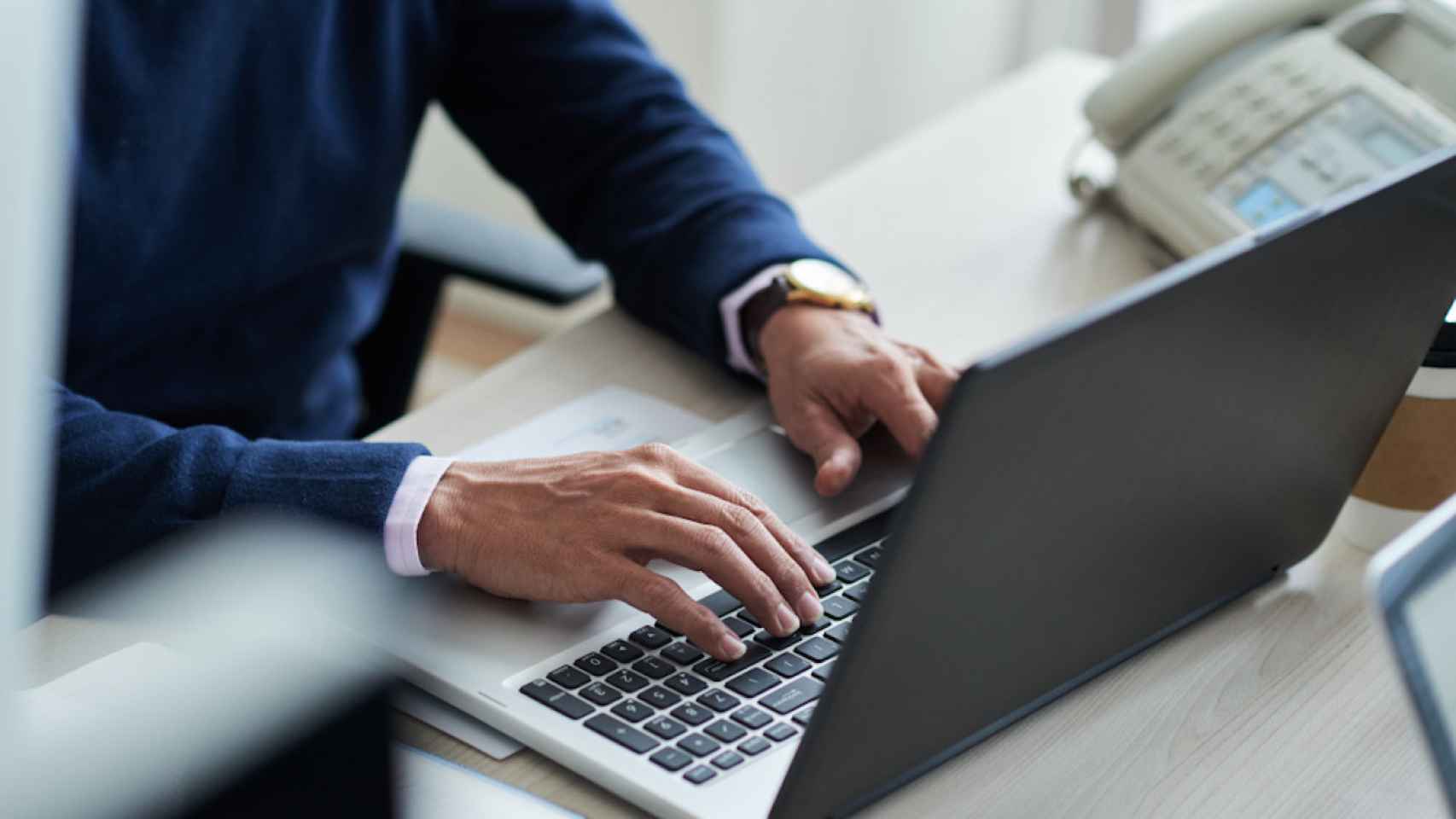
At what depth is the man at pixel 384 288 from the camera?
78 cm

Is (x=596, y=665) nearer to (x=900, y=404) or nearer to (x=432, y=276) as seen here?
(x=900, y=404)

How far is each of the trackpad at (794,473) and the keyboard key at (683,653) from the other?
15 cm

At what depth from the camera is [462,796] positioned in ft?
2.12

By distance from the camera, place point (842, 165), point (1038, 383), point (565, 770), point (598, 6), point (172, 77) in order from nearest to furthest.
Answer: point (1038, 383)
point (565, 770)
point (172, 77)
point (598, 6)
point (842, 165)

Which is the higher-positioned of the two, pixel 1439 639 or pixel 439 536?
pixel 1439 639

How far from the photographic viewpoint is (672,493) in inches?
30.7

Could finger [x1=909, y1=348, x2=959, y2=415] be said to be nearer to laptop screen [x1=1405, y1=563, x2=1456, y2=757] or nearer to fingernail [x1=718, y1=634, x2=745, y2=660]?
fingernail [x1=718, y1=634, x2=745, y2=660]

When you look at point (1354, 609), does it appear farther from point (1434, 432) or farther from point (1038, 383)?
point (1038, 383)

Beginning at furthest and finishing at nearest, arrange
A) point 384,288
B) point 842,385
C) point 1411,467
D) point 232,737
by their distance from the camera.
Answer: point 384,288
point 842,385
point 1411,467
point 232,737

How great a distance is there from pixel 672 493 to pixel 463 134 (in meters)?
0.60

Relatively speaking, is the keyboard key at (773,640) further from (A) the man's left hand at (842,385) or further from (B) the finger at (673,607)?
(A) the man's left hand at (842,385)

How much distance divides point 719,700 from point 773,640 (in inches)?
2.1

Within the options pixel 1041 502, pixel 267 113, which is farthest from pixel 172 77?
pixel 1041 502

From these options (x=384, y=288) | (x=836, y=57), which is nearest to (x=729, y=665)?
(x=384, y=288)
